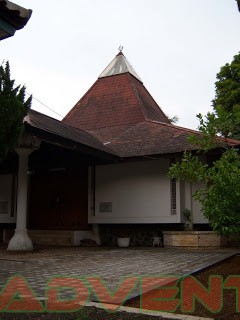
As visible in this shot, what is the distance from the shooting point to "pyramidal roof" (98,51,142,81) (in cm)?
1692

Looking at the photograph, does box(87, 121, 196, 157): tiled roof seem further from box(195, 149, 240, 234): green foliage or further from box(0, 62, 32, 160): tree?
box(0, 62, 32, 160): tree

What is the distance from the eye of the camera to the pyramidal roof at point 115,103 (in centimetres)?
1515

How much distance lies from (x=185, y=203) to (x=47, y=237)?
4778 millimetres

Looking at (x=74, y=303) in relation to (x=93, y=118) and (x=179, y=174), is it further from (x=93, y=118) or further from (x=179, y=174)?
(x=93, y=118)

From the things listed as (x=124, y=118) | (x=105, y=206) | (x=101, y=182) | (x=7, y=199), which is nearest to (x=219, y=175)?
(x=105, y=206)

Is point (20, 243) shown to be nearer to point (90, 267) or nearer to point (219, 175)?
point (90, 267)

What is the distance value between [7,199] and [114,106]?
5588mm

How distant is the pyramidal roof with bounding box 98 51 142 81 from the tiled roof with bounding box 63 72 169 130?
0.22m

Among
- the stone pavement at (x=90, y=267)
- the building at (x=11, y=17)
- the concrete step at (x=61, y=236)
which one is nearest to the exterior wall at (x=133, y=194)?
the concrete step at (x=61, y=236)

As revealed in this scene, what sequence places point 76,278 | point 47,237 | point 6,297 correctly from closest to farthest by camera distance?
point 6,297 < point 76,278 < point 47,237

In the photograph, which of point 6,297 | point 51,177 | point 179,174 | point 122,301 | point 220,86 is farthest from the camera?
point 220,86

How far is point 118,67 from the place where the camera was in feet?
56.3

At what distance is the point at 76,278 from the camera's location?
19.0 ft

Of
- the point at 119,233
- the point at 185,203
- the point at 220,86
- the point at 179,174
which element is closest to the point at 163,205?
the point at 185,203
